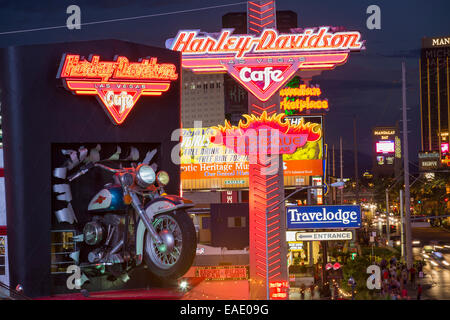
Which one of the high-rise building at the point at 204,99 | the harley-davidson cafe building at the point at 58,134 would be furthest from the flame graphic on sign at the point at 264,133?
the high-rise building at the point at 204,99

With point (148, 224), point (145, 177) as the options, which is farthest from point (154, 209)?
point (145, 177)

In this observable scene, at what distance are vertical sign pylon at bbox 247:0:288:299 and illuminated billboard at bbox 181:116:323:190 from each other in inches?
799

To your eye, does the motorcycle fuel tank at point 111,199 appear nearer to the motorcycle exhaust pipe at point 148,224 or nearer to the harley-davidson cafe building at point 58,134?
the motorcycle exhaust pipe at point 148,224

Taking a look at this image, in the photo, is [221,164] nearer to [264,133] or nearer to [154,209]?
[264,133]

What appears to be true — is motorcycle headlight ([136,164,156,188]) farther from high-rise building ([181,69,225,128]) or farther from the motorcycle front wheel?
high-rise building ([181,69,225,128])

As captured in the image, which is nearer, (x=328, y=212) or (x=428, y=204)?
(x=328, y=212)

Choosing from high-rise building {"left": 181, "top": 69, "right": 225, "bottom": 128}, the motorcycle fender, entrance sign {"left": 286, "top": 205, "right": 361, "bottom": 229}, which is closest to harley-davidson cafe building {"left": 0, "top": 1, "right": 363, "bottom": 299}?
the motorcycle fender

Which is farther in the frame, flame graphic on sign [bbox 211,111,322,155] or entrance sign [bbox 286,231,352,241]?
entrance sign [bbox 286,231,352,241]

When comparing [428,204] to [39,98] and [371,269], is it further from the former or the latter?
[39,98]

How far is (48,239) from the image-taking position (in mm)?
22641

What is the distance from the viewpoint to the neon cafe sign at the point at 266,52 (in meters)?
29.6

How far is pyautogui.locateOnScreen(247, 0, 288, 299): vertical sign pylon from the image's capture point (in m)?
30.5

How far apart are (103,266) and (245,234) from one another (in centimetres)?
3034
